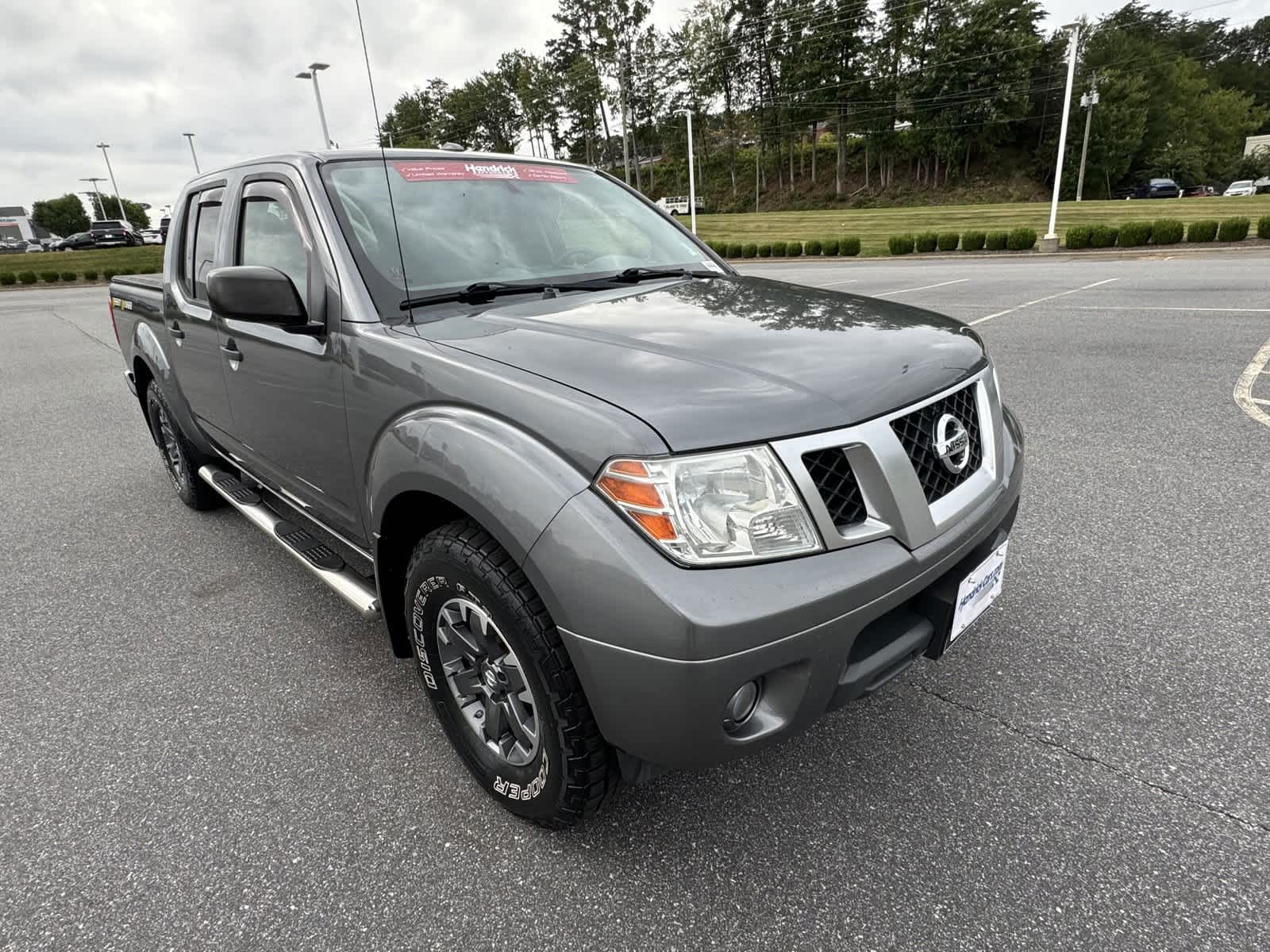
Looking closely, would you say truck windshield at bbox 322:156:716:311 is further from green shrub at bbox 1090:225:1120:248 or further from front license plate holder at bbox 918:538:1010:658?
green shrub at bbox 1090:225:1120:248

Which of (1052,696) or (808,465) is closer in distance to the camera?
(808,465)

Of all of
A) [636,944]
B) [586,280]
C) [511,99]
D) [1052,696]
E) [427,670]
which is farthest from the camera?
[511,99]

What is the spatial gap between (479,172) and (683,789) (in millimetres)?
2297

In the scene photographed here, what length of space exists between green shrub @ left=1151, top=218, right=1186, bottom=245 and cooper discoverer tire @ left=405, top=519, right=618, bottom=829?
23160 millimetres

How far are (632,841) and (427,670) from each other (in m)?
0.74

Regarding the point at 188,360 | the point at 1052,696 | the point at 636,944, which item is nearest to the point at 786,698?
the point at 636,944

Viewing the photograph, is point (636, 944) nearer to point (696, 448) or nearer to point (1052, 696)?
point (696, 448)

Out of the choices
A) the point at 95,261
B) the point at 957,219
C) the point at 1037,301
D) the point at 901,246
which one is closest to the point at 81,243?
the point at 95,261

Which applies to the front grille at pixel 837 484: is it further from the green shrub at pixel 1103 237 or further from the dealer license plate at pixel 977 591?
the green shrub at pixel 1103 237

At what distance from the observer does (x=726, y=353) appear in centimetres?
182

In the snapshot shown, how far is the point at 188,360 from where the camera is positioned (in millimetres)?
3516

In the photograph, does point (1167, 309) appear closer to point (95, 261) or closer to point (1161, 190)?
point (95, 261)

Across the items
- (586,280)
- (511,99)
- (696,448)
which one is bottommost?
(696,448)

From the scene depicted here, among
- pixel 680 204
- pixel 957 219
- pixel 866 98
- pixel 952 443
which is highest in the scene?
pixel 866 98
